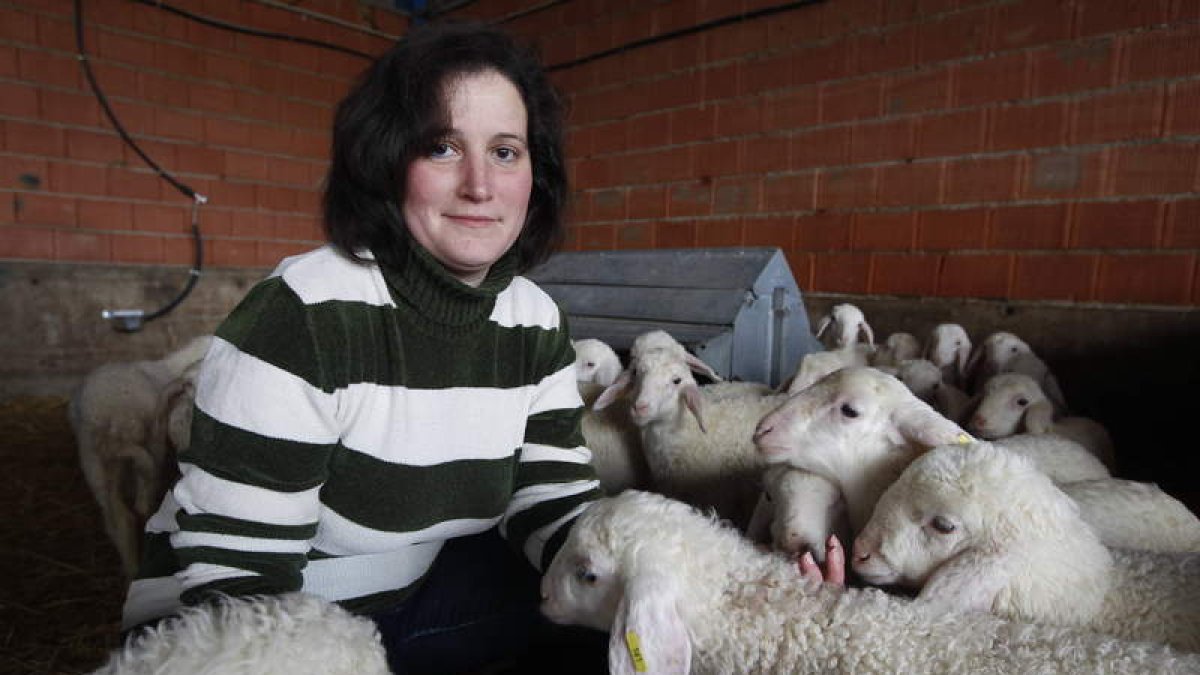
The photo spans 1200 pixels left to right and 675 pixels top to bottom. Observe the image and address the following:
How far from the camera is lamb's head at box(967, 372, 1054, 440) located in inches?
121

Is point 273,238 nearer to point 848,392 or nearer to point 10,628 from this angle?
point 10,628

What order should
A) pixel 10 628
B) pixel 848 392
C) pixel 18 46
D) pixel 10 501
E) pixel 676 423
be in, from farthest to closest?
pixel 18 46 → pixel 10 501 → pixel 676 423 → pixel 10 628 → pixel 848 392

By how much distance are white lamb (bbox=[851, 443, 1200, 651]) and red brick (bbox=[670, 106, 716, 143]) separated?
4894 mm

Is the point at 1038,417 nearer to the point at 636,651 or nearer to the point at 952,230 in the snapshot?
the point at 952,230

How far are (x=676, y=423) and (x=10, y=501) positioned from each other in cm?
381

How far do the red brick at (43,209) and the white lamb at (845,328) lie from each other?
6539 mm

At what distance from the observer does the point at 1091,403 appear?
4.29 metres

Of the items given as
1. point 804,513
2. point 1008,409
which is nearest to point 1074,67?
point 1008,409

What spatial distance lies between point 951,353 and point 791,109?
2.37m

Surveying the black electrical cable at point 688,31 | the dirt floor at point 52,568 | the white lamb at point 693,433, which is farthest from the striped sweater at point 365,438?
the black electrical cable at point 688,31

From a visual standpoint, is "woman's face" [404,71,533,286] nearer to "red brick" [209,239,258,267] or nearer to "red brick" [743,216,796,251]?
"red brick" [743,216,796,251]

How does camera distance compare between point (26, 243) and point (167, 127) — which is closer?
point (26, 243)

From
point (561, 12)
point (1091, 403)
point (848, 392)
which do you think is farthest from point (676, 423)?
point (561, 12)

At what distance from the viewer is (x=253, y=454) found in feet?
4.27
